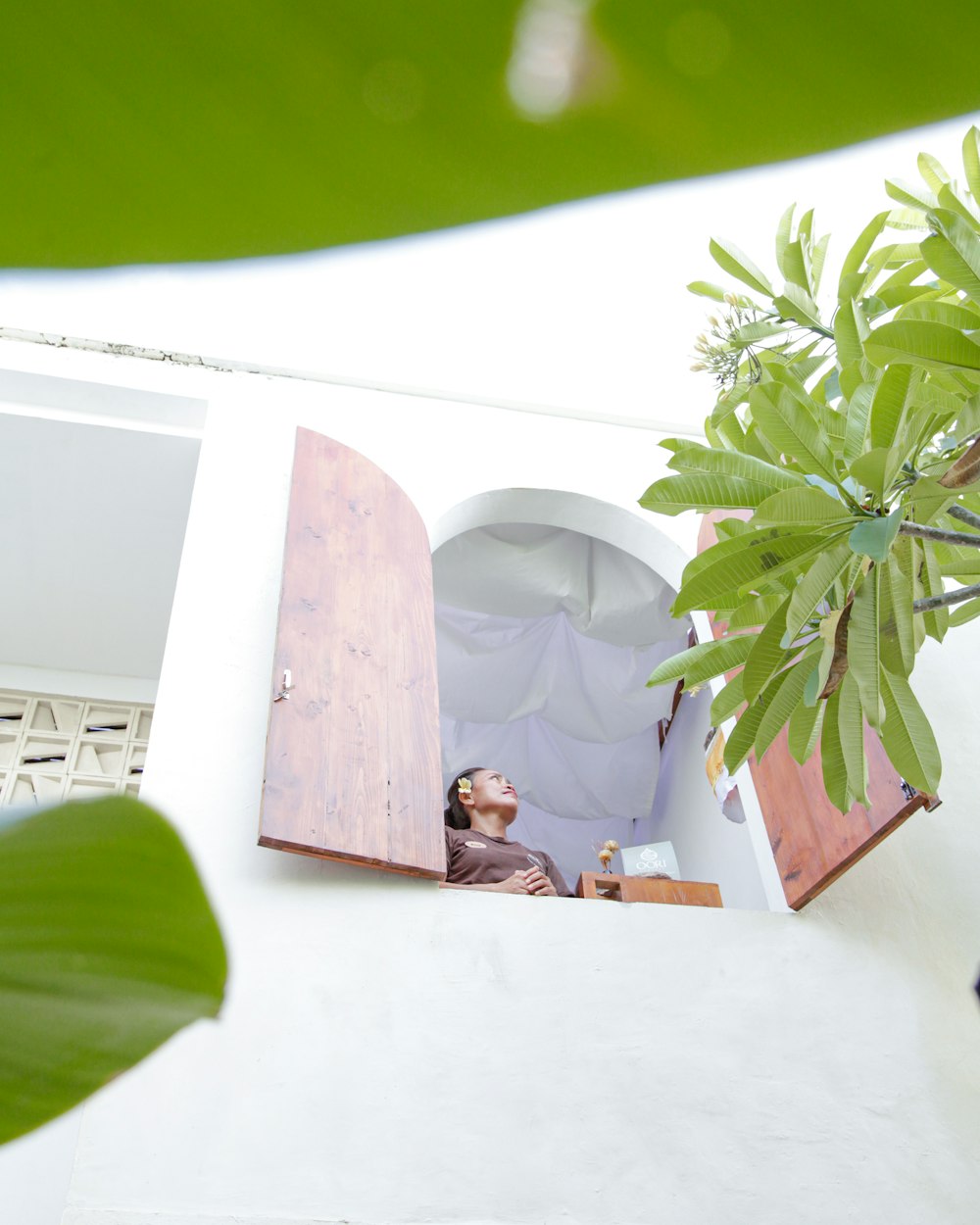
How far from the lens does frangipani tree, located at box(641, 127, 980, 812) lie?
143 cm

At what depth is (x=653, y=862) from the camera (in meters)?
2.78

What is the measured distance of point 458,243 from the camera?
24 centimetres

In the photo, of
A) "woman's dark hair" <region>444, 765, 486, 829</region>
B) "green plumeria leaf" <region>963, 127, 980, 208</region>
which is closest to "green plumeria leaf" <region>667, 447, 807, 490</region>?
"green plumeria leaf" <region>963, 127, 980, 208</region>

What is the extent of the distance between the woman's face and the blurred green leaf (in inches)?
120

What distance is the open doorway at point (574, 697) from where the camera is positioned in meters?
3.89

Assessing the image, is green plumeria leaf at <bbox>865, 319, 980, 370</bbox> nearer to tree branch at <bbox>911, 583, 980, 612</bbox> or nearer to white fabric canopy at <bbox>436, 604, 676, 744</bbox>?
tree branch at <bbox>911, 583, 980, 612</bbox>

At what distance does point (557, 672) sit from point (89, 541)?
189 centimetres

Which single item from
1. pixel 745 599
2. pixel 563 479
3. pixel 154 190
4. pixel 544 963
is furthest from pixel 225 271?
pixel 563 479

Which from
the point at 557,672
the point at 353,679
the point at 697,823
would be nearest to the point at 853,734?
the point at 353,679

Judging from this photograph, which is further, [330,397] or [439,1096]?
[330,397]

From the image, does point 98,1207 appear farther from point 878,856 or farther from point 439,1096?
point 878,856

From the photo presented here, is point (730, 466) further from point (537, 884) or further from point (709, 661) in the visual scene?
point (537, 884)

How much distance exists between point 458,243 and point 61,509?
347 centimetres

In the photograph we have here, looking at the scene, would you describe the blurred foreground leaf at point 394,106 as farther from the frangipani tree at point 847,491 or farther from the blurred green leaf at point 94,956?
the frangipani tree at point 847,491
